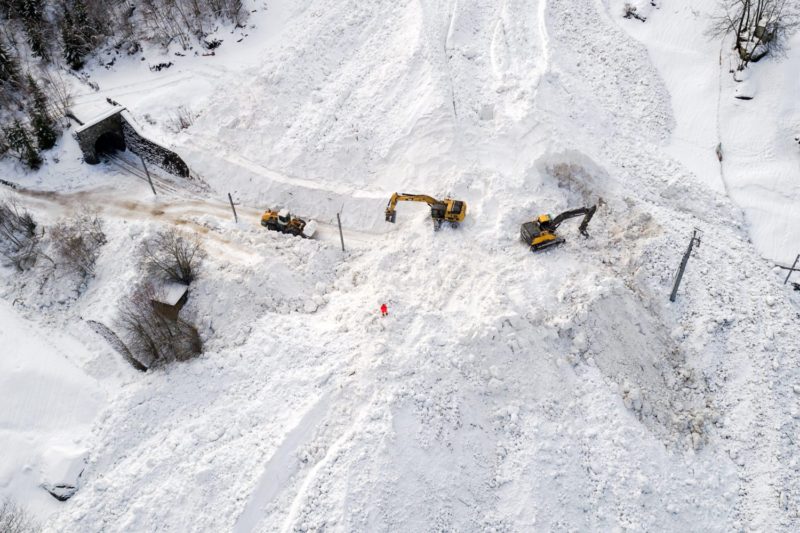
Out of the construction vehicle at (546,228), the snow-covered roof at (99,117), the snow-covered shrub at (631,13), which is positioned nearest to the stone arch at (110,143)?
the snow-covered roof at (99,117)

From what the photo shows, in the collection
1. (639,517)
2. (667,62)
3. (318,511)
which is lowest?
(639,517)

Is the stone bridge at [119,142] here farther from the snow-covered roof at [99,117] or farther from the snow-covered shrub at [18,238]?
the snow-covered shrub at [18,238]

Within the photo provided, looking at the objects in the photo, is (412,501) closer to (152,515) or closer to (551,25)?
(152,515)

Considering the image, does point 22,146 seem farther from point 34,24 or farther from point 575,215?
point 575,215

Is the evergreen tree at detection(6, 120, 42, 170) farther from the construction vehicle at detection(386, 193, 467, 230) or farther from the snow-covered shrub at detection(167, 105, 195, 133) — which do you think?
the construction vehicle at detection(386, 193, 467, 230)

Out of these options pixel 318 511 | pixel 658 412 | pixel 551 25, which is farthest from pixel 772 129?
pixel 318 511

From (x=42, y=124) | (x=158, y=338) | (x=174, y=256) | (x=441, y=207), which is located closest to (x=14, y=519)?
(x=158, y=338)
